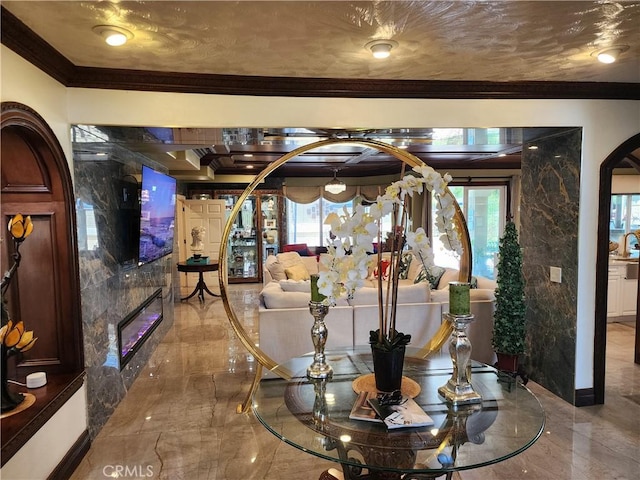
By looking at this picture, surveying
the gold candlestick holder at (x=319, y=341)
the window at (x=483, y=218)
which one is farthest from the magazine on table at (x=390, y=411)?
the window at (x=483, y=218)

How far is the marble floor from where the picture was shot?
2.45 m

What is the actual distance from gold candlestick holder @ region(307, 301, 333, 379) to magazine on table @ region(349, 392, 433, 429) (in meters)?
0.34

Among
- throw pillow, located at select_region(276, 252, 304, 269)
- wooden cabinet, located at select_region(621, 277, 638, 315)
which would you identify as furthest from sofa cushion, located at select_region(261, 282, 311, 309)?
wooden cabinet, located at select_region(621, 277, 638, 315)

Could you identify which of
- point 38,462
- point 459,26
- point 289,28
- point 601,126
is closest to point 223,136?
point 289,28

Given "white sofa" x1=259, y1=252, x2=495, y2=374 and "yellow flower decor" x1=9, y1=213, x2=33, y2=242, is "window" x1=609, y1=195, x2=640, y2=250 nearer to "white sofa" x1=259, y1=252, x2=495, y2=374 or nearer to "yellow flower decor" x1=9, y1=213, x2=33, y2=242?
"white sofa" x1=259, y1=252, x2=495, y2=374

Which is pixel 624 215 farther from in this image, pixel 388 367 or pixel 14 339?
pixel 14 339

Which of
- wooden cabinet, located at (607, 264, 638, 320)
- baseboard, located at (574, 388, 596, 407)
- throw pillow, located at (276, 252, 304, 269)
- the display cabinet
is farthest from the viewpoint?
the display cabinet

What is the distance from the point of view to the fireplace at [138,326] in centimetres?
348

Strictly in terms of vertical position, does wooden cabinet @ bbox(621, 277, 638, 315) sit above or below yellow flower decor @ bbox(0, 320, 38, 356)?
below

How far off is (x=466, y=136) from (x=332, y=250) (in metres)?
2.01

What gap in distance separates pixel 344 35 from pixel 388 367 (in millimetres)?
1586

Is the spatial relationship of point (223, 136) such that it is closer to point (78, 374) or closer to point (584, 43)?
point (78, 374)

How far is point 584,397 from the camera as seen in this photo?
128 inches

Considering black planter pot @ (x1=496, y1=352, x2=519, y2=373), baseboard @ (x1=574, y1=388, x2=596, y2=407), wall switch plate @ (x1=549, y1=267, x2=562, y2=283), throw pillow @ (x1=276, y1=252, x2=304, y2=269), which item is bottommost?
baseboard @ (x1=574, y1=388, x2=596, y2=407)
